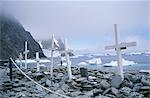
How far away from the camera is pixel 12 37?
2.13 metres

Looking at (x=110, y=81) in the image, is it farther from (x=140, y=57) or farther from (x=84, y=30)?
(x=84, y=30)

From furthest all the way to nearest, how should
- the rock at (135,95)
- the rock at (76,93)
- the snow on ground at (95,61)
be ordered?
the snow on ground at (95,61), the rock at (76,93), the rock at (135,95)

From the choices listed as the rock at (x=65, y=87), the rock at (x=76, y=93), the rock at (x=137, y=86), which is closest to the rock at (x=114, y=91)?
the rock at (x=137, y=86)

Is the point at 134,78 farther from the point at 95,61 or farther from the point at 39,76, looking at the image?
the point at 39,76

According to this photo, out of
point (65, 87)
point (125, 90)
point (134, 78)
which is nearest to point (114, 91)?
point (125, 90)

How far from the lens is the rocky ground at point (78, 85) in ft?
6.32

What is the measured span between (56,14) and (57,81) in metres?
0.50

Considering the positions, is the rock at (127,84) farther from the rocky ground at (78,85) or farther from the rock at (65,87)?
the rock at (65,87)

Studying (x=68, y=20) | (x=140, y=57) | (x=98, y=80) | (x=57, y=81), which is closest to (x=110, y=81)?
(x=98, y=80)

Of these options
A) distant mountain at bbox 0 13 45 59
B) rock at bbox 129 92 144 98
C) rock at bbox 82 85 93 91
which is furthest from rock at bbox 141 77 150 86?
distant mountain at bbox 0 13 45 59

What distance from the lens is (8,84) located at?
2.16 meters

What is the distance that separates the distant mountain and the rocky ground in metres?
0.18

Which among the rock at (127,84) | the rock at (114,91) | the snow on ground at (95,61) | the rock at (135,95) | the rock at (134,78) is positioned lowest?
Answer: the rock at (135,95)

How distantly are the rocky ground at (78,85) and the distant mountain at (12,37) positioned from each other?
0.18 meters
